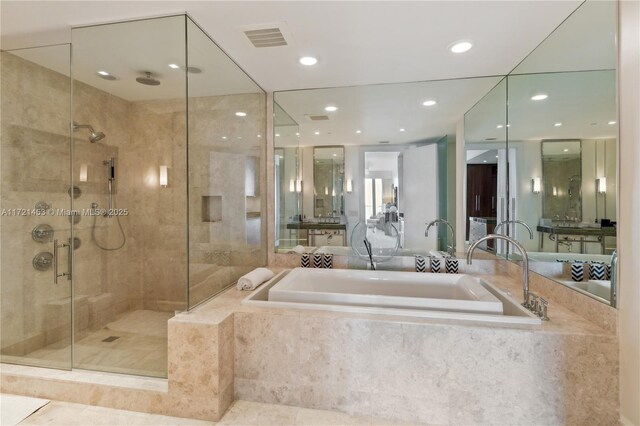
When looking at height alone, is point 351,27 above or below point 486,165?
above

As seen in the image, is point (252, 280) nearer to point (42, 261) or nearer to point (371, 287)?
point (371, 287)

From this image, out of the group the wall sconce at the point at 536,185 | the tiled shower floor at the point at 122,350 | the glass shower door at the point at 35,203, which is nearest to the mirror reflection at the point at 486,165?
the wall sconce at the point at 536,185

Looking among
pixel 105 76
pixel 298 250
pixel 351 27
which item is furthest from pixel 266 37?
pixel 298 250

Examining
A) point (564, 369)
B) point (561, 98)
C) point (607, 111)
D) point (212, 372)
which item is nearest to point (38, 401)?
point (212, 372)

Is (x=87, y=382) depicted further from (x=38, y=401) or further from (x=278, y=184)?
(x=278, y=184)

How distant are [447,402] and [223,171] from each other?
7.38ft

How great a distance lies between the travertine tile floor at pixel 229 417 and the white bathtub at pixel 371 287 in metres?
0.62

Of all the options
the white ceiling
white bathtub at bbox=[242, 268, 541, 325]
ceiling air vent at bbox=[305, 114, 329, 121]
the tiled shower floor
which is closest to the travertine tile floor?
the tiled shower floor

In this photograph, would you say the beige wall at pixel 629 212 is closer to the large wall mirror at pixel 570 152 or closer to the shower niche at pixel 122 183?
the large wall mirror at pixel 570 152

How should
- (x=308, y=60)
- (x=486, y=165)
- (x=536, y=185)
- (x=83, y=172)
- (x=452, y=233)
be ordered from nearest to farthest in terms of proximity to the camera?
(x=536, y=185)
(x=308, y=60)
(x=83, y=172)
(x=486, y=165)
(x=452, y=233)

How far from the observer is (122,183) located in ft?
9.22

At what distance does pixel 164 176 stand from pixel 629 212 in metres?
3.26

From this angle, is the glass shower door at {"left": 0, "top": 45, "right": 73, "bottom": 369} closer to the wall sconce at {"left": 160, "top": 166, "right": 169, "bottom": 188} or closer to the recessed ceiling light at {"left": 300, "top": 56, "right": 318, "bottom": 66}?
the wall sconce at {"left": 160, "top": 166, "right": 169, "bottom": 188}

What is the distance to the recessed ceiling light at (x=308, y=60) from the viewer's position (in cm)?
226
